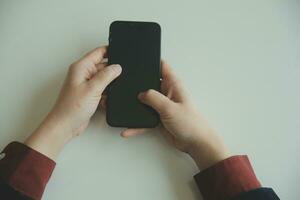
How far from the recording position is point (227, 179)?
455mm

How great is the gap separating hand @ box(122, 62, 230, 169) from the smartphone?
16 millimetres

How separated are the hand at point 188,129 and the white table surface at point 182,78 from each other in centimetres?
2

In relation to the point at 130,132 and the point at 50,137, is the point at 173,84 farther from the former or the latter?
the point at 50,137

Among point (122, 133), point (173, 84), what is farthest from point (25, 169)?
point (173, 84)

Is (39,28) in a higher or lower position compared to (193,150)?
higher

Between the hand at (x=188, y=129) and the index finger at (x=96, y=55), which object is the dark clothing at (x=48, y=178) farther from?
the index finger at (x=96, y=55)

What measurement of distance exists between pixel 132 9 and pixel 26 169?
13.4 inches

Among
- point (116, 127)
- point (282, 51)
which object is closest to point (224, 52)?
point (282, 51)

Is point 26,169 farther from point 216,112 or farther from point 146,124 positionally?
point 216,112

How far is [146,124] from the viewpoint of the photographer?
50cm

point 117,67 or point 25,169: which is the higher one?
point 117,67

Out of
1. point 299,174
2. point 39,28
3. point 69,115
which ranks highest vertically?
point 39,28

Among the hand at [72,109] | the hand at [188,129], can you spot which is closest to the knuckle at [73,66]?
the hand at [72,109]

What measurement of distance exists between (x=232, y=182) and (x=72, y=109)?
0.86ft
